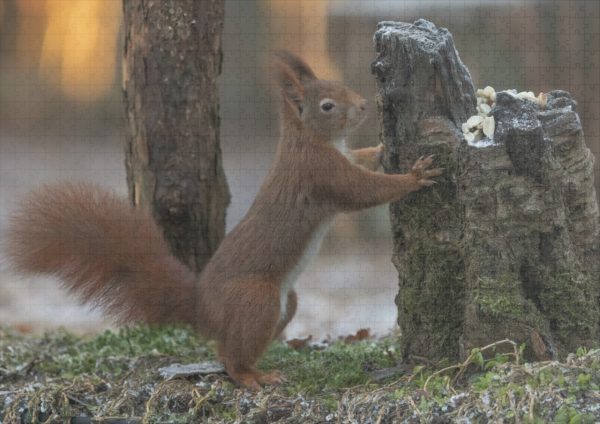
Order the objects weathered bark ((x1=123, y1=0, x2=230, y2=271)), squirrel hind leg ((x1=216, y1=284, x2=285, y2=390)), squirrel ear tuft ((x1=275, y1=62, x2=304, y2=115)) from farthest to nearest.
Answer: weathered bark ((x1=123, y1=0, x2=230, y2=271)) → squirrel ear tuft ((x1=275, y1=62, x2=304, y2=115)) → squirrel hind leg ((x1=216, y1=284, x2=285, y2=390))

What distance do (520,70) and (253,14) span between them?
2345mm

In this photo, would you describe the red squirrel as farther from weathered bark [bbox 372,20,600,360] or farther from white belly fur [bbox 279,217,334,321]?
weathered bark [bbox 372,20,600,360]

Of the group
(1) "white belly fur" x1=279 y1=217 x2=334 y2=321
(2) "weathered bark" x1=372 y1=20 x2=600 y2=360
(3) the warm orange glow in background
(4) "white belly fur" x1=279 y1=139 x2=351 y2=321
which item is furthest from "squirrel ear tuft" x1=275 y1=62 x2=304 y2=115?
(3) the warm orange glow in background

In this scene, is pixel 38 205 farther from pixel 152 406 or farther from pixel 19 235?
pixel 152 406

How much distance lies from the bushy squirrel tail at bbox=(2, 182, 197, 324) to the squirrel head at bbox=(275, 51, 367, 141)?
976 mm

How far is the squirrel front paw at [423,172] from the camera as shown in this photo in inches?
101

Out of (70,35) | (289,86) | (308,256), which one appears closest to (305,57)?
(289,86)

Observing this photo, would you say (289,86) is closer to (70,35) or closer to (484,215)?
(484,215)

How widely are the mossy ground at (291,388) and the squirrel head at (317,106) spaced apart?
126cm

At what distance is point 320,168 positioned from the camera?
2.91 m

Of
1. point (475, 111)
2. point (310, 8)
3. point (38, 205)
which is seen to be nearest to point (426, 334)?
point (475, 111)

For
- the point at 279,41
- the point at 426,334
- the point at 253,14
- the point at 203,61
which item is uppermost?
the point at 253,14

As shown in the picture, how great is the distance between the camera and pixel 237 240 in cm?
298

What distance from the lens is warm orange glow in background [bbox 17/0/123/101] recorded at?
4789mm
